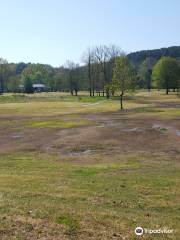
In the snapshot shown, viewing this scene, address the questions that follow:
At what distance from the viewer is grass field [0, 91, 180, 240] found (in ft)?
31.2

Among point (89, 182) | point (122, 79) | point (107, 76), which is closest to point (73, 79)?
point (107, 76)

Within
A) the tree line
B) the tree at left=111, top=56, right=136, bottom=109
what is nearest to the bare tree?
the tree line

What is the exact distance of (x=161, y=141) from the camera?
30.9 meters

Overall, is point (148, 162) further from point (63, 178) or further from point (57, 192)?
point (57, 192)

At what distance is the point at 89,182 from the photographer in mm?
17109

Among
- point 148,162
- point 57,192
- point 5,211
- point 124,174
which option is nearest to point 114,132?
point 148,162

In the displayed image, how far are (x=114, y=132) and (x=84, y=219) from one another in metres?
26.3

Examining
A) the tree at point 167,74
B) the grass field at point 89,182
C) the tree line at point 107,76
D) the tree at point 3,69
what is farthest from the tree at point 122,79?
the tree at point 3,69

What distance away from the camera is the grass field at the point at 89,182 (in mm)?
9516

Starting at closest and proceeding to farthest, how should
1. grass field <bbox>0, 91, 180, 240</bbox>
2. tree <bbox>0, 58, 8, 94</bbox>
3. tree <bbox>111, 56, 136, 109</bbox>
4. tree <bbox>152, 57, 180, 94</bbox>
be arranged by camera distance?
1. grass field <bbox>0, 91, 180, 240</bbox>
2. tree <bbox>111, 56, 136, 109</bbox>
3. tree <bbox>152, 57, 180, 94</bbox>
4. tree <bbox>0, 58, 8, 94</bbox>

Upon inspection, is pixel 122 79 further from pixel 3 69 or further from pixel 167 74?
pixel 3 69

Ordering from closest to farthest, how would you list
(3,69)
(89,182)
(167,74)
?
(89,182), (167,74), (3,69)

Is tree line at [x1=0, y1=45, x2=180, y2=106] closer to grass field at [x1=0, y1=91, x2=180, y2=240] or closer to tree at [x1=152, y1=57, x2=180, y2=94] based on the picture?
tree at [x1=152, y1=57, x2=180, y2=94]

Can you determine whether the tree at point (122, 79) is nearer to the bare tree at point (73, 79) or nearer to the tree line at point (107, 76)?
the tree line at point (107, 76)
